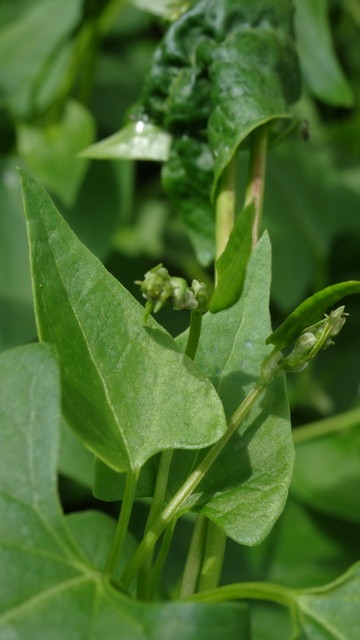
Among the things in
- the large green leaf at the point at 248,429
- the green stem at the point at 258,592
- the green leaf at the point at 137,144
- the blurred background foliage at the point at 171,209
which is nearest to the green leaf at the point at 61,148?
the blurred background foliage at the point at 171,209

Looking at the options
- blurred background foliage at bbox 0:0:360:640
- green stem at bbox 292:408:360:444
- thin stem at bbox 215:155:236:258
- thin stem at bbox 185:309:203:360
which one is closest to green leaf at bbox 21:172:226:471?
thin stem at bbox 185:309:203:360

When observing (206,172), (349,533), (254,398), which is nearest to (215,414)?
(254,398)

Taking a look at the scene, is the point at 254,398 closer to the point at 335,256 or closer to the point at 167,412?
the point at 167,412

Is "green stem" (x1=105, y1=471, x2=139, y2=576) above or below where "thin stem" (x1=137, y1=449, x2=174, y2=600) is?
above

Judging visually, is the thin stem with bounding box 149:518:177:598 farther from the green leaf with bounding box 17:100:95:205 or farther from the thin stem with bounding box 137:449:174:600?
the green leaf with bounding box 17:100:95:205

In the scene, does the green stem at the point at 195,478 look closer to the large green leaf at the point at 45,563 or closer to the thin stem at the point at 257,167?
the large green leaf at the point at 45,563
